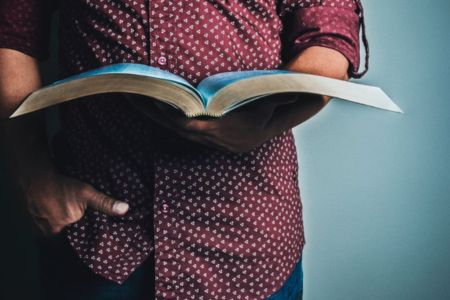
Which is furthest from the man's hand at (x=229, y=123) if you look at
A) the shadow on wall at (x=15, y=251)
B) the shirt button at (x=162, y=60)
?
the shadow on wall at (x=15, y=251)

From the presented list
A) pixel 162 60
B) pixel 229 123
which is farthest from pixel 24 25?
pixel 229 123

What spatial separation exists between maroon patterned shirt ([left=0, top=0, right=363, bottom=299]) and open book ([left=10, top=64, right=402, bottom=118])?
21 cm

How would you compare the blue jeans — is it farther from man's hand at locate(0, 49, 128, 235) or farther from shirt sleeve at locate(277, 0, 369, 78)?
shirt sleeve at locate(277, 0, 369, 78)

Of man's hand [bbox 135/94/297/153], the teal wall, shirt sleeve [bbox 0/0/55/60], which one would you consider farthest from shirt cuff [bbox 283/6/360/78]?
shirt sleeve [bbox 0/0/55/60]

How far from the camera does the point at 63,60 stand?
742 millimetres

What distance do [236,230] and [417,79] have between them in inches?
24.9

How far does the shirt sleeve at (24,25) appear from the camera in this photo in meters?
0.73

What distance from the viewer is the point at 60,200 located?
70cm

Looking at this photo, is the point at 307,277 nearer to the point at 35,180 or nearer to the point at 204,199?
the point at 204,199

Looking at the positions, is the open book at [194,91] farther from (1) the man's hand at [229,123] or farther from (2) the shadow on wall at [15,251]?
(2) the shadow on wall at [15,251]

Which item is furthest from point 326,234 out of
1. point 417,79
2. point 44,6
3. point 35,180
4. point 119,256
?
point 44,6

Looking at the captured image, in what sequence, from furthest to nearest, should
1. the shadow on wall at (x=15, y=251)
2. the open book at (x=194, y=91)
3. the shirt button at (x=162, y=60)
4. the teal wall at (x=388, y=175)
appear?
the shadow on wall at (x=15, y=251), the teal wall at (x=388, y=175), the shirt button at (x=162, y=60), the open book at (x=194, y=91)

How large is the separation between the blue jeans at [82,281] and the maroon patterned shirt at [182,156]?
3 centimetres

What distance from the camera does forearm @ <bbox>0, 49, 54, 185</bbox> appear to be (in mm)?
732
